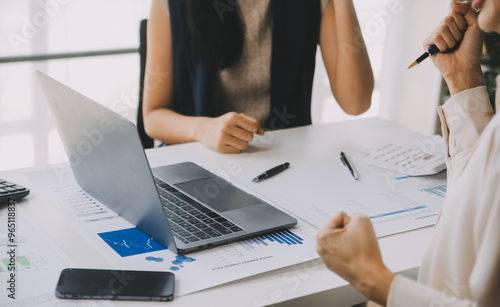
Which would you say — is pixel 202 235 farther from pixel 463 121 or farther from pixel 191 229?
pixel 463 121

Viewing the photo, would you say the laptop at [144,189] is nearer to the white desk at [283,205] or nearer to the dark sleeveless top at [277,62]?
the white desk at [283,205]

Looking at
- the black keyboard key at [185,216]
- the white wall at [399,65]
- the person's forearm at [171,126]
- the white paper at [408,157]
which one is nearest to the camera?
the black keyboard key at [185,216]

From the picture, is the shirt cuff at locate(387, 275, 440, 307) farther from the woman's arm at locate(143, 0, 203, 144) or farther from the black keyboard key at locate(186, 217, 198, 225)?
the woman's arm at locate(143, 0, 203, 144)

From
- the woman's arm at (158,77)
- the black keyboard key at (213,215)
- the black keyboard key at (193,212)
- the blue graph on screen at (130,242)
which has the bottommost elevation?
the blue graph on screen at (130,242)

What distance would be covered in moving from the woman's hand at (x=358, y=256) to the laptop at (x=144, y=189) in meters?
0.19

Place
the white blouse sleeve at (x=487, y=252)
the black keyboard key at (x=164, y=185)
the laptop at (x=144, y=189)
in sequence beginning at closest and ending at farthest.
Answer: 1. the white blouse sleeve at (x=487, y=252)
2. the laptop at (x=144, y=189)
3. the black keyboard key at (x=164, y=185)

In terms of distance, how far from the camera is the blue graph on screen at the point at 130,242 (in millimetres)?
895

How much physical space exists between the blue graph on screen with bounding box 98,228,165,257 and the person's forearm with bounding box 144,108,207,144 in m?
0.51

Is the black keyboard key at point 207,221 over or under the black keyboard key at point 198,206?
Result: under

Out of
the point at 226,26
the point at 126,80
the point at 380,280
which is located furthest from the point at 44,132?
the point at 380,280

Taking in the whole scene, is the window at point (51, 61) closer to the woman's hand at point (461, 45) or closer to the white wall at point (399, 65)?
the white wall at point (399, 65)

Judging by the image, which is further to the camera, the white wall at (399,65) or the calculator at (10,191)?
the white wall at (399,65)

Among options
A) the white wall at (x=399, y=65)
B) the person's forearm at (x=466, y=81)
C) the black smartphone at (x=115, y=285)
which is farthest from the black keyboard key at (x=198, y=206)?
the white wall at (x=399, y=65)

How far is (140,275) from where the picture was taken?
0.81 m
